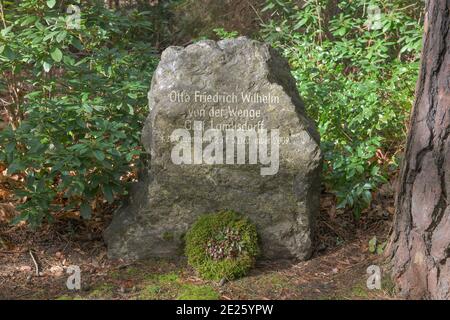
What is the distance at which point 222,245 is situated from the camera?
422 centimetres

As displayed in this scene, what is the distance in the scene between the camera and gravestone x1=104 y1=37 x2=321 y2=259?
14.0 feet

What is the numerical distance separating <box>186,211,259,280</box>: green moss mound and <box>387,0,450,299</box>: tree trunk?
1006mm

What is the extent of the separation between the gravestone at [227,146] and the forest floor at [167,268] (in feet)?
0.96

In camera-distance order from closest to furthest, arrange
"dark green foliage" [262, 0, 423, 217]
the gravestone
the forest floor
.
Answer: the forest floor < the gravestone < "dark green foliage" [262, 0, 423, 217]

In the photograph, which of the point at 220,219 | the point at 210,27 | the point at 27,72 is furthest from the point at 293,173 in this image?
the point at 210,27

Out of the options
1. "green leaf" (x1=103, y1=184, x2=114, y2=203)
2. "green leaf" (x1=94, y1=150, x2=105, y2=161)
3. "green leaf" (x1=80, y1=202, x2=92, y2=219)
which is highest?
"green leaf" (x1=94, y1=150, x2=105, y2=161)

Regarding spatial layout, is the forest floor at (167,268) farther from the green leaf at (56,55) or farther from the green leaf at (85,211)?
the green leaf at (56,55)

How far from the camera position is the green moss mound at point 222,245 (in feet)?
13.6

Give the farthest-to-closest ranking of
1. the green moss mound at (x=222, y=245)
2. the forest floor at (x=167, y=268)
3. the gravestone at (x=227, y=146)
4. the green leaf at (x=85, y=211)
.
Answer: the green leaf at (x=85, y=211) < the gravestone at (x=227, y=146) < the green moss mound at (x=222, y=245) < the forest floor at (x=167, y=268)

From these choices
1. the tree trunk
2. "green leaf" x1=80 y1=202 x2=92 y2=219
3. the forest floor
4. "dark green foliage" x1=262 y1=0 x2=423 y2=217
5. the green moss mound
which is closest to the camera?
the tree trunk

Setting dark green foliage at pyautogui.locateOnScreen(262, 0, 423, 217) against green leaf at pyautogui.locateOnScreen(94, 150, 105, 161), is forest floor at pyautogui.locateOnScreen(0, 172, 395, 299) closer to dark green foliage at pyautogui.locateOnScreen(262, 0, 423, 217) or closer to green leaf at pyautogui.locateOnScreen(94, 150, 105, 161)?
dark green foliage at pyautogui.locateOnScreen(262, 0, 423, 217)

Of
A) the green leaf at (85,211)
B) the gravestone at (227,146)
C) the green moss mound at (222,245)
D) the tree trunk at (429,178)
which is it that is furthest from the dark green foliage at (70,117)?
the tree trunk at (429,178)

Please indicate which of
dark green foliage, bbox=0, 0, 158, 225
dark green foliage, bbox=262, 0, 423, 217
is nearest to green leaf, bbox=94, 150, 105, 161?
dark green foliage, bbox=0, 0, 158, 225

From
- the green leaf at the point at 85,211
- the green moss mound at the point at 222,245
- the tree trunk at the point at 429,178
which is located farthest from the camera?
the green leaf at the point at 85,211
